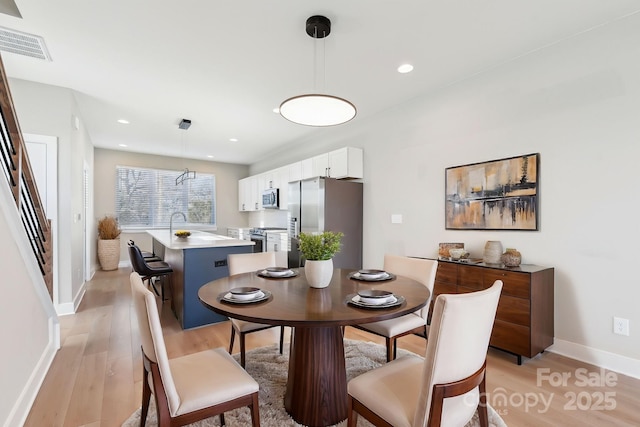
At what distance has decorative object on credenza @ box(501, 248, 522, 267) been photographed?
2648mm

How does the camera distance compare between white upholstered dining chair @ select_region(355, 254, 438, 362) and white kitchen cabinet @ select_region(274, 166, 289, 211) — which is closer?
white upholstered dining chair @ select_region(355, 254, 438, 362)

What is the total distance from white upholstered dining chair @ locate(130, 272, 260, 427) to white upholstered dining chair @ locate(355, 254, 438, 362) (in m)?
0.89

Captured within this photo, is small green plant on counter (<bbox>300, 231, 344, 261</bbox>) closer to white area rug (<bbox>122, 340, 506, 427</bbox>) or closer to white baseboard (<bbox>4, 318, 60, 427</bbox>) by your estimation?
white area rug (<bbox>122, 340, 506, 427</bbox>)

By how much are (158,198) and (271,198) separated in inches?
121

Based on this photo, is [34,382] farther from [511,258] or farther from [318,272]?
[511,258]

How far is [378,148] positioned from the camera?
4258 mm

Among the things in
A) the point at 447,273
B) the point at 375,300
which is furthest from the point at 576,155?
the point at 375,300

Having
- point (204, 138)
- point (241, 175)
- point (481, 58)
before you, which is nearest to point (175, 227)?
point (241, 175)

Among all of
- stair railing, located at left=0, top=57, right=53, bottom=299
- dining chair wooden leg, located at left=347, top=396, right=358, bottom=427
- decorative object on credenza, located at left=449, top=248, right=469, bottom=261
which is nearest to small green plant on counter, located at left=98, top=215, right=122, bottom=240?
stair railing, located at left=0, top=57, right=53, bottom=299

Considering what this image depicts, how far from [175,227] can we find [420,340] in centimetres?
654

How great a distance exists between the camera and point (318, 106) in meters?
2.18

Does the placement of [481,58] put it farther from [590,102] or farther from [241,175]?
[241,175]

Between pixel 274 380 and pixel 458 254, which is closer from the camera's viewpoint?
pixel 274 380

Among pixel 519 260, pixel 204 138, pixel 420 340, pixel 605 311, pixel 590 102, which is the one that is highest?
pixel 204 138
